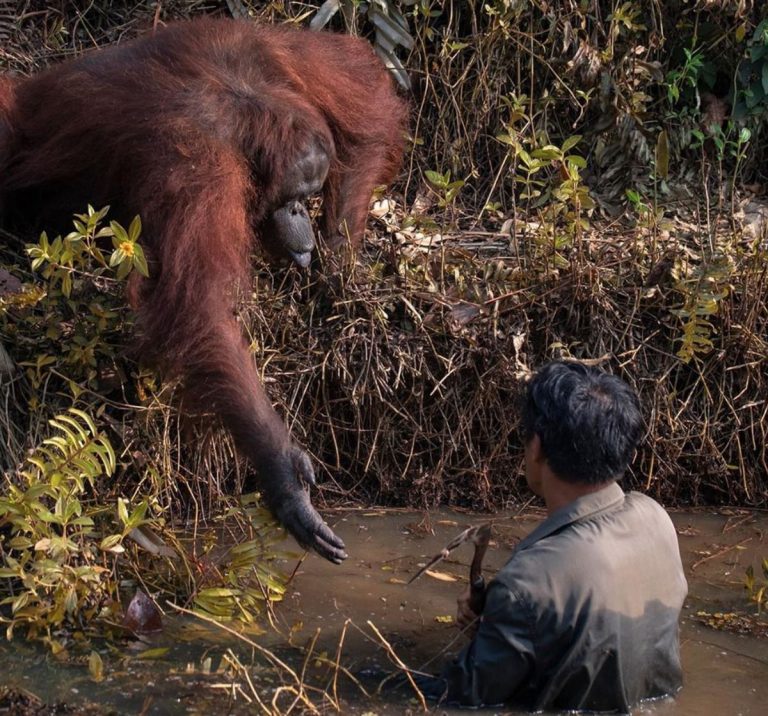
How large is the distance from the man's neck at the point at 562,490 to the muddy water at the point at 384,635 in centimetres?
48

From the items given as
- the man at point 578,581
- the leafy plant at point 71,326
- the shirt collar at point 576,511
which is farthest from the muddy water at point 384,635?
the leafy plant at point 71,326

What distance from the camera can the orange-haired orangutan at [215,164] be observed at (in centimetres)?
356

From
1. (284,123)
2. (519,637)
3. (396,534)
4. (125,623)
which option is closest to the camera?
(519,637)

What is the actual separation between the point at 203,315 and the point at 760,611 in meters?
1.84

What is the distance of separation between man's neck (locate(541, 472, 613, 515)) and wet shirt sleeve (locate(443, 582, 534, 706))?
0.27 metres

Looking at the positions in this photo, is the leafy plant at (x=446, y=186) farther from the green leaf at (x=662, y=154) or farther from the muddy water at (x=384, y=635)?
the muddy water at (x=384, y=635)

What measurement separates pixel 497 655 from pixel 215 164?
174 cm

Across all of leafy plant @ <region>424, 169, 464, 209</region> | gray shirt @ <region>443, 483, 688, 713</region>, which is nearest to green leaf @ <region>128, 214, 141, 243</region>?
gray shirt @ <region>443, 483, 688, 713</region>

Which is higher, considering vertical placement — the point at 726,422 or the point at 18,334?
the point at 18,334

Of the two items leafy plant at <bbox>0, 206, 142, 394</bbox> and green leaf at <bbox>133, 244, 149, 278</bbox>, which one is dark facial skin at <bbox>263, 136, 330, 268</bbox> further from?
green leaf at <bbox>133, 244, 149, 278</bbox>

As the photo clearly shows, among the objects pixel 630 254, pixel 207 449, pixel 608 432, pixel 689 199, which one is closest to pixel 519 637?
pixel 608 432

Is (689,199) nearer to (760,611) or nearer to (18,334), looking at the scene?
(760,611)

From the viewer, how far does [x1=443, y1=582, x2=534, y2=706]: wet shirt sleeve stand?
278cm

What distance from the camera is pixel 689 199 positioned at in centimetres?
545
